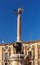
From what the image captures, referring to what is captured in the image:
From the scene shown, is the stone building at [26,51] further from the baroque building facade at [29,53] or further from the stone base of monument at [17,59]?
the stone base of monument at [17,59]

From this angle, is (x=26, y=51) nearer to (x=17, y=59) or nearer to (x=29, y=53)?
(x=29, y=53)

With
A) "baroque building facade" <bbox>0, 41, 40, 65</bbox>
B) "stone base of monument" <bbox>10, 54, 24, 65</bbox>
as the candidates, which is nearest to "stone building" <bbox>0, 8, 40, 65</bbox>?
"baroque building facade" <bbox>0, 41, 40, 65</bbox>

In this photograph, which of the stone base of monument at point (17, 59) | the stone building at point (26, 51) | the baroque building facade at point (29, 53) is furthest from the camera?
the baroque building facade at point (29, 53)

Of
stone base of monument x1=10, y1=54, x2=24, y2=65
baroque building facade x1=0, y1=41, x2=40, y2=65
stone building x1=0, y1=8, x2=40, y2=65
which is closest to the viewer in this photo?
stone base of monument x1=10, y1=54, x2=24, y2=65

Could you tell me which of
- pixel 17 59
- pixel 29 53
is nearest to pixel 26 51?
pixel 29 53

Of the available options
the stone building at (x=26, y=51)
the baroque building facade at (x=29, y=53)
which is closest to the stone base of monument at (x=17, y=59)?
the stone building at (x=26, y=51)

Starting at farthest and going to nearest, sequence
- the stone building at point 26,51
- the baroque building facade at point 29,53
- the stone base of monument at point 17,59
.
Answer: the baroque building facade at point 29,53
the stone building at point 26,51
the stone base of monument at point 17,59

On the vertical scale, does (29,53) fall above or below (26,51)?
below

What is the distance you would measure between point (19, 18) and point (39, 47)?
9513mm

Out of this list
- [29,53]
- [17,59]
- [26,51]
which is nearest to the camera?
[17,59]

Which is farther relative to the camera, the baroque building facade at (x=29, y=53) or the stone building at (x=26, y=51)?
the baroque building facade at (x=29, y=53)

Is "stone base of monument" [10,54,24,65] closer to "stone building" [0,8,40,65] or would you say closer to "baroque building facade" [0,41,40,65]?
"stone building" [0,8,40,65]

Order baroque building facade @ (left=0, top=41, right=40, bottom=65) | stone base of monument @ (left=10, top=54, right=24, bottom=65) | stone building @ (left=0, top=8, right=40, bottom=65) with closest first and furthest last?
stone base of monument @ (left=10, top=54, right=24, bottom=65), stone building @ (left=0, top=8, right=40, bottom=65), baroque building facade @ (left=0, top=41, right=40, bottom=65)

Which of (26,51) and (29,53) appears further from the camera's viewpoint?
(26,51)
